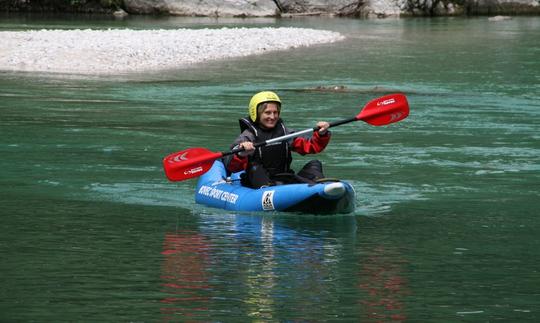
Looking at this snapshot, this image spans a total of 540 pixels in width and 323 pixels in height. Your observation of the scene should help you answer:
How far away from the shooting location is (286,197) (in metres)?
9.39

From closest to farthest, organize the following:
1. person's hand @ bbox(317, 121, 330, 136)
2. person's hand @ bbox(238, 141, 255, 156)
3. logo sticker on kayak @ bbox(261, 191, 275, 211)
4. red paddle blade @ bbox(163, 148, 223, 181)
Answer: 1. logo sticker on kayak @ bbox(261, 191, 275, 211)
2. person's hand @ bbox(238, 141, 255, 156)
3. person's hand @ bbox(317, 121, 330, 136)
4. red paddle blade @ bbox(163, 148, 223, 181)

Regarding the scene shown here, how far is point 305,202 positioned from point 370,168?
9.92ft

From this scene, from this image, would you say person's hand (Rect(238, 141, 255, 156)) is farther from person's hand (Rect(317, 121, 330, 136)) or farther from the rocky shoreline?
the rocky shoreline

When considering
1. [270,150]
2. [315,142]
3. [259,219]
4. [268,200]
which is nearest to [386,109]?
[315,142]

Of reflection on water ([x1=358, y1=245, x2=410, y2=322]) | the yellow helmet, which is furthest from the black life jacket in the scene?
reflection on water ([x1=358, y1=245, x2=410, y2=322])

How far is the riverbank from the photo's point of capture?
2514cm

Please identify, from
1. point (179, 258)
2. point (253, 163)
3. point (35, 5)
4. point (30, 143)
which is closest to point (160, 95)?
point (30, 143)

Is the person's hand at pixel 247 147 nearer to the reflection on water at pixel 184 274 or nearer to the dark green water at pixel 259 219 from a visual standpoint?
the dark green water at pixel 259 219

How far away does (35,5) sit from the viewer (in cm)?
5609

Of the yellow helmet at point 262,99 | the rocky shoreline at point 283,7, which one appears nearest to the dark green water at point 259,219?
the yellow helmet at point 262,99

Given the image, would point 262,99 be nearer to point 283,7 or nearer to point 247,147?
point 247,147

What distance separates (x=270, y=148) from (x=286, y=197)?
0.76 meters

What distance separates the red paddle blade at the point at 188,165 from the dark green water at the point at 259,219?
297mm

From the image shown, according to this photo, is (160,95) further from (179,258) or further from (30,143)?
(179,258)
